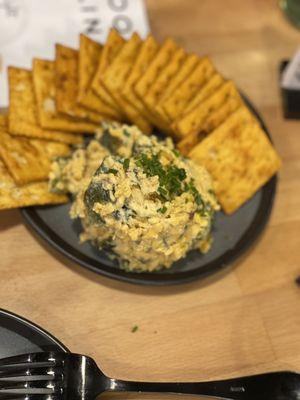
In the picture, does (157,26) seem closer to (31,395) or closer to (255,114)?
(255,114)

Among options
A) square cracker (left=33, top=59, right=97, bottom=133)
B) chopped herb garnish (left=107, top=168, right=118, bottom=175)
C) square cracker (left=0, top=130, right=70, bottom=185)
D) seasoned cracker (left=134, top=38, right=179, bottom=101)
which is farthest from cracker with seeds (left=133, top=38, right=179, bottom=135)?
chopped herb garnish (left=107, top=168, right=118, bottom=175)

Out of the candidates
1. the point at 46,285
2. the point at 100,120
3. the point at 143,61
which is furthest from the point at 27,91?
the point at 46,285

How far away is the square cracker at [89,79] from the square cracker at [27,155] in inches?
6.7

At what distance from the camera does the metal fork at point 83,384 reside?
1.21 m

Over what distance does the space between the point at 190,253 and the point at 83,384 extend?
0.55 m

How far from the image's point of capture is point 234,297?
1623 mm

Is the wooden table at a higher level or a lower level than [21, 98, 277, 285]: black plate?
lower

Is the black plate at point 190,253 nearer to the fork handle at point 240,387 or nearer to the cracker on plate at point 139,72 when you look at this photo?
the fork handle at point 240,387

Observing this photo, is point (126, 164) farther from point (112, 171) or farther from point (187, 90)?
point (187, 90)

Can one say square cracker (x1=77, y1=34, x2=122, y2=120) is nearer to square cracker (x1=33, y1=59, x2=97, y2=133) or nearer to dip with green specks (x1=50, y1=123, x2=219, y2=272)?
square cracker (x1=33, y1=59, x2=97, y2=133)

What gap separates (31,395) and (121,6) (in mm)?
1587

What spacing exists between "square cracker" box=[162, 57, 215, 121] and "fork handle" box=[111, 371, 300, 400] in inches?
33.4

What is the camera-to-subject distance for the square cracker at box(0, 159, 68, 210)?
148cm

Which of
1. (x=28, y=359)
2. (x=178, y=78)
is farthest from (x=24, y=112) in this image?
(x=28, y=359)
